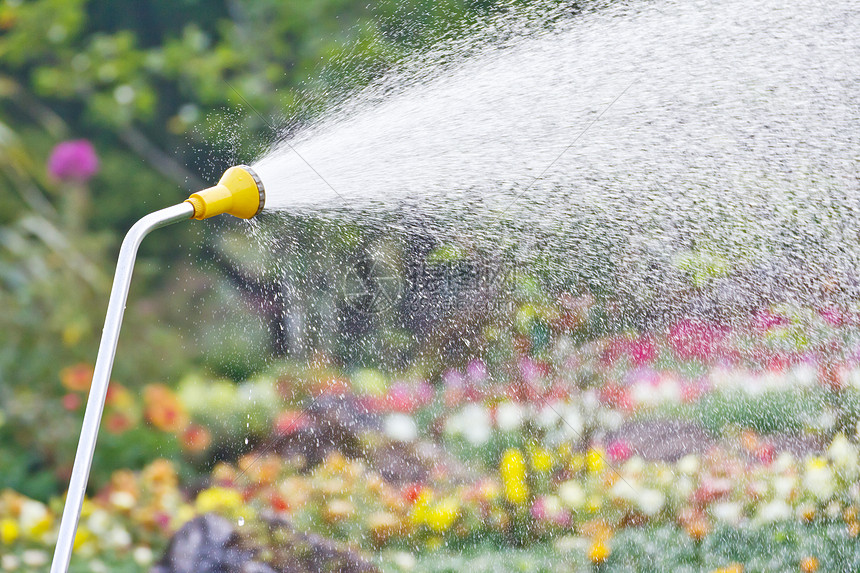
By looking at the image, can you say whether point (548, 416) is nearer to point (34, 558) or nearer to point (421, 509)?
point (421, 509)

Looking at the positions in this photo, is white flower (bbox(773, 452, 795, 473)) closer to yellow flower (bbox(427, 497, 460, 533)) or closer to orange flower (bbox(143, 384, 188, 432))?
yellow flower (bbox(427, 497, 460, 533))

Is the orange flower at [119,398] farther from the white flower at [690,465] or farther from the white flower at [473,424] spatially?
the white flower at [690,465]

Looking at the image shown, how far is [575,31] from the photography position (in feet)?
6.78

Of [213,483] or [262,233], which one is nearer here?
[262,233]

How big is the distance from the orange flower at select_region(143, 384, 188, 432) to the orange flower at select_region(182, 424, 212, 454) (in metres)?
0.03

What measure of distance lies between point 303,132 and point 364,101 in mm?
166

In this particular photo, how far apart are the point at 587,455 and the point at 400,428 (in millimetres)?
531

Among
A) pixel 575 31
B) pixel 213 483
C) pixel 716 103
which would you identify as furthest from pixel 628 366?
pixel 213 483

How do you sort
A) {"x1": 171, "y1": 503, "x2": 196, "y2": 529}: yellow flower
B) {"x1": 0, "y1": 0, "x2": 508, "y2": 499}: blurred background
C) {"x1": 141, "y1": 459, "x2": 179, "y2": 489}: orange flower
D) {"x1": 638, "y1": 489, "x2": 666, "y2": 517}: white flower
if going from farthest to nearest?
{"x1": 0, "y1": 0, "x2": 508, "y2": 499}: blurred background < {"x1": 141, "y1": 459, "x2": 179, "y2": 489}: orange flower < {"x1": 171, "y1": 503, "x2": 196, "y2": 529}: yellow flower < {"x1": 638, "y1": 489, "x2": 666, "y2": 517}: white flower

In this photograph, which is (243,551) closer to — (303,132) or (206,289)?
(303,132)

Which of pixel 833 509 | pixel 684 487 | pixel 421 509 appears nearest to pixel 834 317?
pixel 833 509

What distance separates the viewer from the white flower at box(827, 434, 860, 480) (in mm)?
2154

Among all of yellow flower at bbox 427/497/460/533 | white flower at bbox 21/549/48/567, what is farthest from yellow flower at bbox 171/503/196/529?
yellow flower at bbox 427/497/460/533

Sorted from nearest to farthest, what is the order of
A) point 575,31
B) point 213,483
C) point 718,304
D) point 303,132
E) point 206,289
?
point 303,132 → point 575,31 → point 718,304 → point 213,483 → point 206,289
